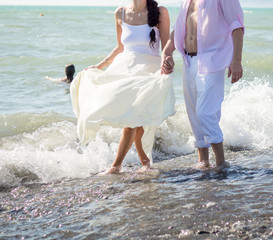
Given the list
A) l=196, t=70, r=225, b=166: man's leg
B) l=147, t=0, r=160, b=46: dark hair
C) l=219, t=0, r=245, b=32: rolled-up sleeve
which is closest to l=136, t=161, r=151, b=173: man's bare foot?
l=196, t=70, r=225, b=166: man's leg

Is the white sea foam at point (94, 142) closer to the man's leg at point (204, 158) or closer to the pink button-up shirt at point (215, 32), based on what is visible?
the man's leg at point (204, 158)

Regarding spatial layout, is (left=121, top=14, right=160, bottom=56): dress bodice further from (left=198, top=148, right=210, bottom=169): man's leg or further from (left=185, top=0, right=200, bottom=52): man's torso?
(left=198, top=148, right=210, bottom=169): man's leg

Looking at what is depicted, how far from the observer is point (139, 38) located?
495 centimetres

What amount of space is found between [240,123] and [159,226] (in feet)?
14.5

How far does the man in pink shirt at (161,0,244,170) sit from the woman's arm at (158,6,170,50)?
6.0 inches

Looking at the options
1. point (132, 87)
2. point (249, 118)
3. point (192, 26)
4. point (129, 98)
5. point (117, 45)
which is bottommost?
point (249, 118)

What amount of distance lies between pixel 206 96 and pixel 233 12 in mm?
→ 844

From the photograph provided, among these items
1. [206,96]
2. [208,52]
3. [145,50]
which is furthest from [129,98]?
[208,52]

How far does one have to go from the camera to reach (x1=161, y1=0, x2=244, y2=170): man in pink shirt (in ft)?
14.5

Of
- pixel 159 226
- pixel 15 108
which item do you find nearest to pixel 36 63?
pixel 15 108

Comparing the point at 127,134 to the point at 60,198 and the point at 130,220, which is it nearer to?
the point at 60,198

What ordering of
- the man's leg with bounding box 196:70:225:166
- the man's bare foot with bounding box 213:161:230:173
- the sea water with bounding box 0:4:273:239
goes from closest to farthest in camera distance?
1. the sea water with bounding box 0:4:273:239
2. the man's leg with bounding box 196:70:225:166
3. the man's bare foot with bounding box 213:161:230:173

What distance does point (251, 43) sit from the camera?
22.9 metres

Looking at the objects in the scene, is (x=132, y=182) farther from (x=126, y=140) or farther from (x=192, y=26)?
(x=192, y=26)
